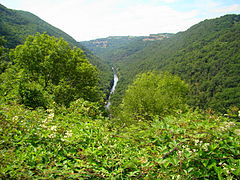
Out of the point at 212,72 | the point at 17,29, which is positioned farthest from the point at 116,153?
the point at 212,72

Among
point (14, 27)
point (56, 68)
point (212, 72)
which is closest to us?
point (56, 68)

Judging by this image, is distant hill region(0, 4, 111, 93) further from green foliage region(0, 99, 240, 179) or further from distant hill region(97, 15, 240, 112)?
green foliage region(0, 99, 240, 179)

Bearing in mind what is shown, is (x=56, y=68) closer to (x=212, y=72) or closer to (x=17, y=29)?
(x=17, y=29)

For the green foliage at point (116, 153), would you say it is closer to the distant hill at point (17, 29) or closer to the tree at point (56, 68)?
the tree at point (56, 68)

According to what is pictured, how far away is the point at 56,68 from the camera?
13078mm

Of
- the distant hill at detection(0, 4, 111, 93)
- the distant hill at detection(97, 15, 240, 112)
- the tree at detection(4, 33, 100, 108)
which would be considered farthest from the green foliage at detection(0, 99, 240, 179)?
the distant hill at detection(97, 15, 240, 112)

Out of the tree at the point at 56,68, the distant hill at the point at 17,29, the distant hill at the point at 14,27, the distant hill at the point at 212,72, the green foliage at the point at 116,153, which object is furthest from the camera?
the distant hill at the point at 212,72

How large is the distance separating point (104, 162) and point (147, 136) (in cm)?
103

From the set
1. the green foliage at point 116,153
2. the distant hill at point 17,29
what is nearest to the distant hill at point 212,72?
the distant hill at point 17,29

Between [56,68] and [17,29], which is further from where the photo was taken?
[17,29]

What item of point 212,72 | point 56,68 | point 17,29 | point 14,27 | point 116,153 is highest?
point 14,27

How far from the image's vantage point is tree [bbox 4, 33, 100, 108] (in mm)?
11773

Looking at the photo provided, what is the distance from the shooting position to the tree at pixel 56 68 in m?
11.8

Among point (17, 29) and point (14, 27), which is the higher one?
point (14, 27)
